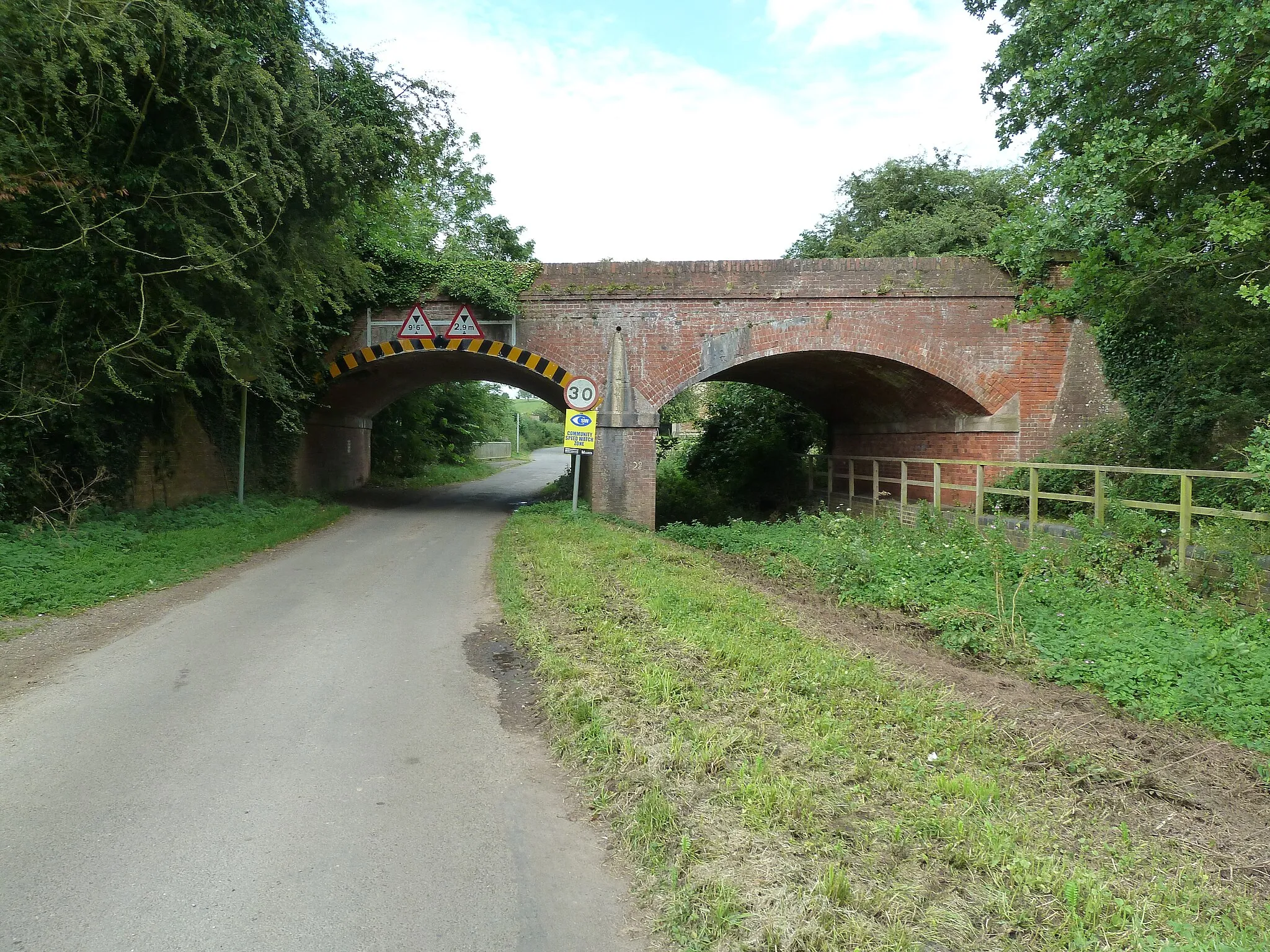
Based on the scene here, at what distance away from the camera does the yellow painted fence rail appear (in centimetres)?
779

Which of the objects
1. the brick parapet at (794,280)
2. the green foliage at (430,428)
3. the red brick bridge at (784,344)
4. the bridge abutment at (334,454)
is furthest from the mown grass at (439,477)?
the brick parapet at (794,280)

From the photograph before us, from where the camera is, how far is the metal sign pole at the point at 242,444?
12.4 metres

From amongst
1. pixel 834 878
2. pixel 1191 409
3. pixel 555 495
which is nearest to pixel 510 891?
A: pixel 834 878

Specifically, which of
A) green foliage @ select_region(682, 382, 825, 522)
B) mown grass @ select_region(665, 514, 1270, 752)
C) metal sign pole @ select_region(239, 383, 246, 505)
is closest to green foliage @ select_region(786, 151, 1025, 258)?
green foliage @ select_region(682, 382, 825, 522)

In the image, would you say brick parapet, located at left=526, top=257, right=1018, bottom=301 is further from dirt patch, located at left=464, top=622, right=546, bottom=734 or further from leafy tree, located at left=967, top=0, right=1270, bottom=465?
dirt patch, located at left=464, top=622, right=546, bottom=734

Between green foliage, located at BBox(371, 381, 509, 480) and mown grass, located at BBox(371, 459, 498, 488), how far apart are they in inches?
7.0

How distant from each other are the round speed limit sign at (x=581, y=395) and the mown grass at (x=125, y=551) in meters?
4.83

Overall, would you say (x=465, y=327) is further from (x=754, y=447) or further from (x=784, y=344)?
(x=754, y=447)

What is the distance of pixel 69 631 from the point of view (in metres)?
6.61

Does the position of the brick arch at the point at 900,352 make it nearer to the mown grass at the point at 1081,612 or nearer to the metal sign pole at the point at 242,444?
the mown grass at the point at 1081,612

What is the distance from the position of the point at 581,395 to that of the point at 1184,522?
28.5 ft

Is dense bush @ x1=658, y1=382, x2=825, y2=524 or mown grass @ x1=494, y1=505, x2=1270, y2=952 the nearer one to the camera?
mown grass @ x1=494, y1=505, x2=1270, y2=952

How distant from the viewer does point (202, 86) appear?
871 centimetres

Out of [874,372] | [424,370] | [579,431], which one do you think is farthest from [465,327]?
[874,372]
